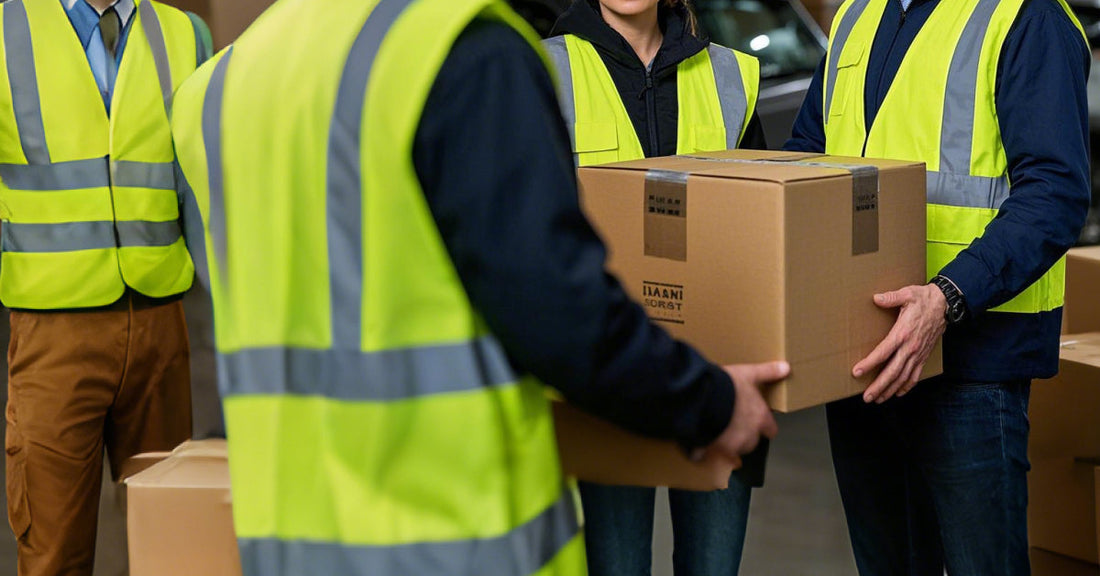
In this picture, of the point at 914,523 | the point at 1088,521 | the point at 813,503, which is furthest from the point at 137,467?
the point at 813,503

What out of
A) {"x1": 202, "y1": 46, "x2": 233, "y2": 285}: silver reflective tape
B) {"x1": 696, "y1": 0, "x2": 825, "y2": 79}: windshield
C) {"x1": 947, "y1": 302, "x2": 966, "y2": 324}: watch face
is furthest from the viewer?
{"x1": 696, "y1": 0, "x2": 825, "y2": 79}: windshield

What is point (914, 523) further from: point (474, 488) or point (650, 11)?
point (474, 488)

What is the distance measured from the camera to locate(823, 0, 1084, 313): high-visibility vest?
206 cm

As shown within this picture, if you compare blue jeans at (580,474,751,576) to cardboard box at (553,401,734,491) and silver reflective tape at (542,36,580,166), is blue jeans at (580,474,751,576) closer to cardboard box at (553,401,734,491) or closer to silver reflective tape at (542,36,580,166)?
silver reflective tape at (542,36,580,166)

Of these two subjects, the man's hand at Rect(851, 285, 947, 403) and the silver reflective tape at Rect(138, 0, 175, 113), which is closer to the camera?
the man's hand at Rect(851, 285, 947, 403)

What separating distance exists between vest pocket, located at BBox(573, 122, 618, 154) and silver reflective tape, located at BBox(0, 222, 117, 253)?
1102 millimetres

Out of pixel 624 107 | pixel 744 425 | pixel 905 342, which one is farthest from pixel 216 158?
pixel 624 107

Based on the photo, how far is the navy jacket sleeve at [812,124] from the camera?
8.10 feet

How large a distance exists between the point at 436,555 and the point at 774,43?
443 centimetres

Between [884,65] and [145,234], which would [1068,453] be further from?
[145,234]

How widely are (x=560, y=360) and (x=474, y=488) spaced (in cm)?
15

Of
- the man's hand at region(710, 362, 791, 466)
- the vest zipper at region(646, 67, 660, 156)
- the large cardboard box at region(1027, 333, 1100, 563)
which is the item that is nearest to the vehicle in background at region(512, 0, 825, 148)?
the large cardboard box at region(1027, 333, 1100, 563)

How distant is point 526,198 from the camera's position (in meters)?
1.15

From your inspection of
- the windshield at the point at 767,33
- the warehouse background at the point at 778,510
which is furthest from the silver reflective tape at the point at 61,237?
the windshield at the point at 767,33
